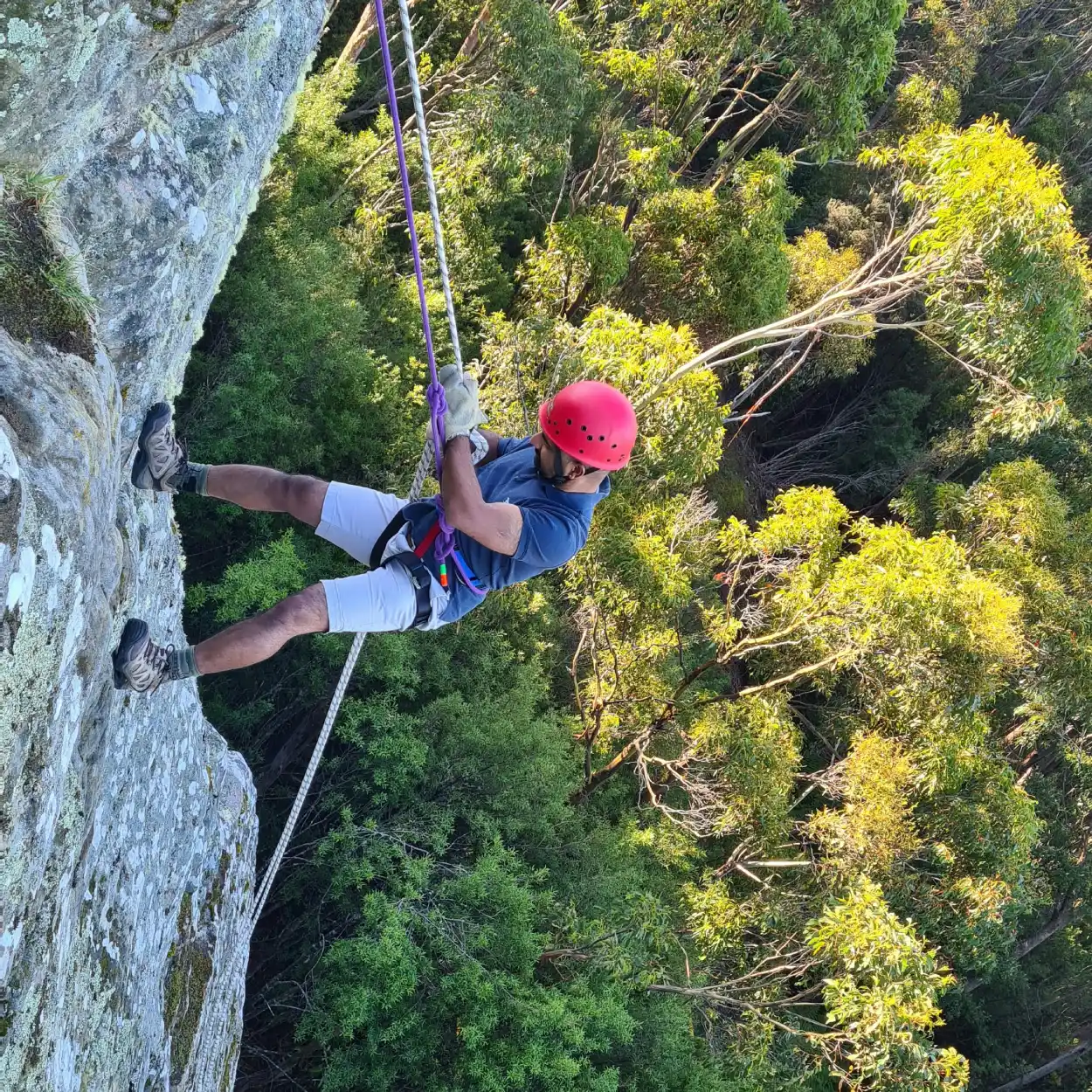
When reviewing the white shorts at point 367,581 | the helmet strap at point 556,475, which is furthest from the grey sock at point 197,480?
the helmet strap at point 556,475

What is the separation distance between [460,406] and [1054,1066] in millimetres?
16742

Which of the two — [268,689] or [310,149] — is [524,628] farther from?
[310,149]

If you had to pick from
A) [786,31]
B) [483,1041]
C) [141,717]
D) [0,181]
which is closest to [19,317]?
[0,181]

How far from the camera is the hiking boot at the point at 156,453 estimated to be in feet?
10.5

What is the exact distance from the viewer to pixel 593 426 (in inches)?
134

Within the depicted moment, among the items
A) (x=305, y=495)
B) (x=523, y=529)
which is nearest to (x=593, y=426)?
(x=523, y=529)

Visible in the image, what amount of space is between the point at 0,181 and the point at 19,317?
0.35 m

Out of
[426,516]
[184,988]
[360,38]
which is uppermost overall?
[360,38]

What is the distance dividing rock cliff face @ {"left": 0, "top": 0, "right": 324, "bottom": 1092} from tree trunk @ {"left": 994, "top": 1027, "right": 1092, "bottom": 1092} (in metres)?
15.0

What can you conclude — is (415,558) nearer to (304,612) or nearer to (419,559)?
(419,559)

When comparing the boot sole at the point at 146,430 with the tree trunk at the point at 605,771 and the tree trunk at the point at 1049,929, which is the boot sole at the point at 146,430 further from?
the tree trunk at the point at 1049,929

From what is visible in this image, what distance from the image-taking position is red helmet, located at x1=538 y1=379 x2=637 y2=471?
3418mm

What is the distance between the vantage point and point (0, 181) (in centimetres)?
235

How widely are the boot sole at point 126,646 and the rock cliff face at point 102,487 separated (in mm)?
54
